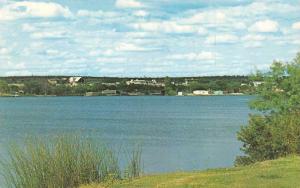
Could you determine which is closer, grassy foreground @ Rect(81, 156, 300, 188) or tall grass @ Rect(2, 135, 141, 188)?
grassy foreground @ Rect(81, 156, 300, 188)

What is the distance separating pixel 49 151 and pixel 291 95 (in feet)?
57.1

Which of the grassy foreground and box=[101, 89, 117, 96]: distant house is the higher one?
the grassy foreground

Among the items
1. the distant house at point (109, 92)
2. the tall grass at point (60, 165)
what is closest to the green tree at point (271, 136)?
the tall grass at point (60, 165)

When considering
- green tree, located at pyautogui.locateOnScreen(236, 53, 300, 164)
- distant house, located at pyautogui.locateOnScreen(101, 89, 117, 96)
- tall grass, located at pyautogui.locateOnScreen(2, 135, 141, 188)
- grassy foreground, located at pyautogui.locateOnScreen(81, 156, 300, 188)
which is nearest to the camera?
grassy foreground, located at pyautogui.locateOnScreen(81, 156, 300, 188)

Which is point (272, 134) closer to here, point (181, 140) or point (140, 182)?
point (140, 182)

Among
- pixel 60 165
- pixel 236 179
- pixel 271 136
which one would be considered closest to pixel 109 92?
pixel 271 136

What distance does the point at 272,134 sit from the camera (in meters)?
19.0

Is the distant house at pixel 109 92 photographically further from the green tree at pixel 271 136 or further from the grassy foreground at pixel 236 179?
the grassy foreground at pixel 236 179

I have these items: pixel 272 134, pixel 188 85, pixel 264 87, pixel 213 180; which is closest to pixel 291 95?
pixel 264 87

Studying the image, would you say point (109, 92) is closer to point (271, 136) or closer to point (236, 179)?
point (271, 136)

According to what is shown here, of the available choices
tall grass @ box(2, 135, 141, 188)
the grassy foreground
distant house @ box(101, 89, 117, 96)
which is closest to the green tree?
the grassy foreground

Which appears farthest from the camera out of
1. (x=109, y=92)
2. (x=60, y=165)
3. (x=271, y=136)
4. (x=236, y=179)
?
(x=109, y=92)

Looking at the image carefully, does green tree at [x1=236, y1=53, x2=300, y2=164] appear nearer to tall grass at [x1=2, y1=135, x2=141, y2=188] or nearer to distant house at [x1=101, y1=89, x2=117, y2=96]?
tall grass at [x1=2, y1=135, x2=141, y2=188]

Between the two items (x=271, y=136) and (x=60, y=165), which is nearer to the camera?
(x=60, y=165)
